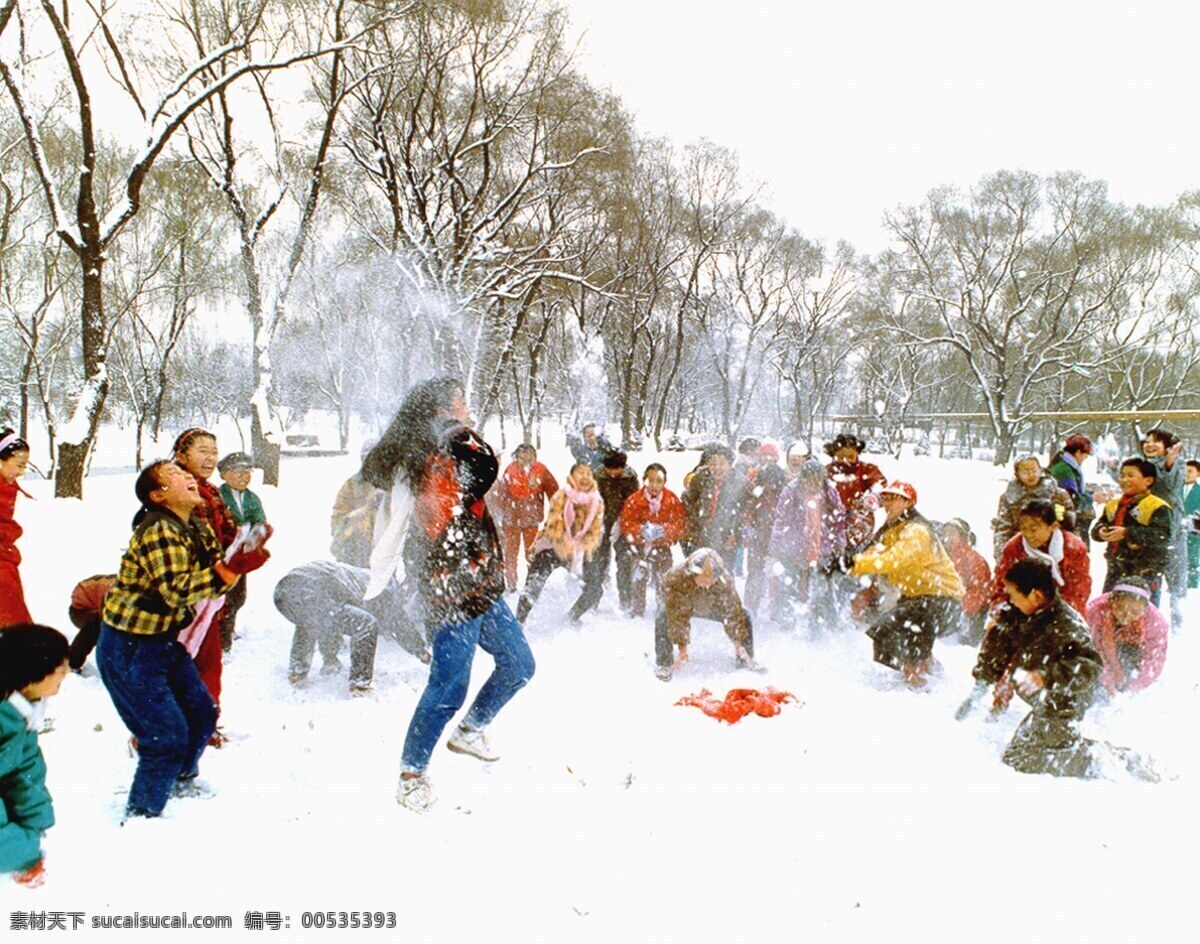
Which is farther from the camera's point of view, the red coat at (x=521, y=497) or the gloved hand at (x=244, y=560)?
the red coat at (x=521, y=497)

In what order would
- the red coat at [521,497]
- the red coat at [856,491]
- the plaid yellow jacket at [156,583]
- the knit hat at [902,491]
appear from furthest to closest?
1. the red coat at [521,497]
2. the red coat at [856,491]
3. the knit hat at [902,491]
4. the plaid yellow jacket at [156,583]

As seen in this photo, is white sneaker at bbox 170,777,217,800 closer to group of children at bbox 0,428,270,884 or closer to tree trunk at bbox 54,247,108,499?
group of children at bbox 0,428,270,884

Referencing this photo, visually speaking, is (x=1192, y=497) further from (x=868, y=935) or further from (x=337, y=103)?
(x=337, y=103)

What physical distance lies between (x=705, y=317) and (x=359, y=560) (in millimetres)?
27463

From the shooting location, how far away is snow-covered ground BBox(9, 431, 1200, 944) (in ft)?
8.02

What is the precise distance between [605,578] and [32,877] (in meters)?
4.67

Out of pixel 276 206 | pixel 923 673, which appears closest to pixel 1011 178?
pixel 276 206

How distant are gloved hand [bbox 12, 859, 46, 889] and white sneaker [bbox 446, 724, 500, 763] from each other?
1.62 m

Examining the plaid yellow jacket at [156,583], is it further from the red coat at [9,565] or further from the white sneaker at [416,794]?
the red coat at [9,565]

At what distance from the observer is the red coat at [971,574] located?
5883mm

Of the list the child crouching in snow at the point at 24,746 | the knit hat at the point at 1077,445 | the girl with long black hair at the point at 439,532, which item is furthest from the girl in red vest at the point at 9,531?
the knit hat at the point at 1077,445

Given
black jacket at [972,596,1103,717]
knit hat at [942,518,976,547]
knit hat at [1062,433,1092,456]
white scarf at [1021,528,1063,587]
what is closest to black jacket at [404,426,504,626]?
black jacket at [972,596,1103,717]

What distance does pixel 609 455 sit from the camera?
730 cm

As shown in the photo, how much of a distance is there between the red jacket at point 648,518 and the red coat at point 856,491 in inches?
61.8
